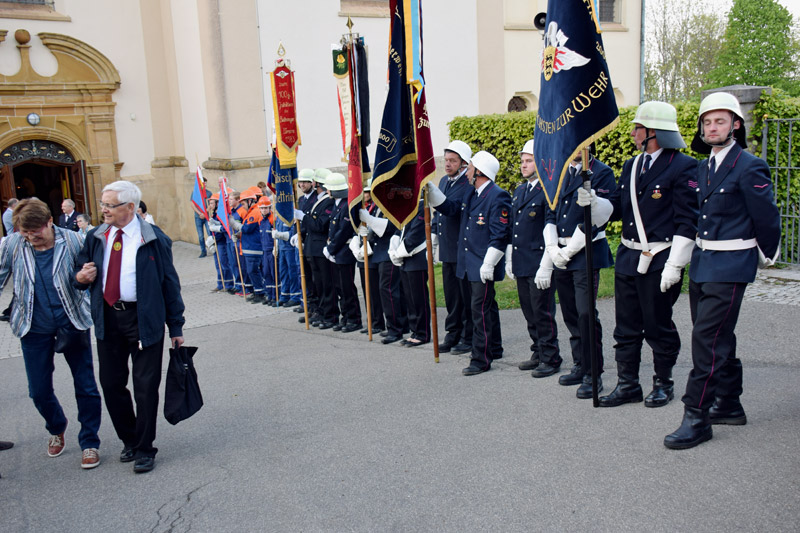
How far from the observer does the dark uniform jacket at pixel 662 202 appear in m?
4.98

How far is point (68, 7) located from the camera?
18594 mm

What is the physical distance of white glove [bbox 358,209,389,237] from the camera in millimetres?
8414

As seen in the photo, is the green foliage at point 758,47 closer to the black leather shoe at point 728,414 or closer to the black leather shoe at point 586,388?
the black leather shoe at point 586,388

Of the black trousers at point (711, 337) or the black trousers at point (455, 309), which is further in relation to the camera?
the black trousers at point (455, 309)

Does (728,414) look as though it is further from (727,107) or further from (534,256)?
(534,256)

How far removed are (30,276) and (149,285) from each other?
978 millimetres

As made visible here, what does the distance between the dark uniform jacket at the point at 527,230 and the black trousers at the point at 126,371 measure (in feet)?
10.6

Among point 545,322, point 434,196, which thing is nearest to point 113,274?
point 434,196

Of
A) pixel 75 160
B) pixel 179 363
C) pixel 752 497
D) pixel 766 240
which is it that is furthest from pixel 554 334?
pixel 75 160

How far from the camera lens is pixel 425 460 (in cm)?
478

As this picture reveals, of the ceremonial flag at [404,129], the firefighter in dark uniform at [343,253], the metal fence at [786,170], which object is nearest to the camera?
the ceremonial flag at [404,129]

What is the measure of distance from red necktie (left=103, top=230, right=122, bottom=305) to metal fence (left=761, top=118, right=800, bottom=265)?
8407 mm

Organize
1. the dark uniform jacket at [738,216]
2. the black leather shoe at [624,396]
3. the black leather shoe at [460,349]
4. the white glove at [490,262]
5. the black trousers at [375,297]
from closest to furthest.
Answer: the dark uniform jacket at [738,216]
the black leather shoe at [624,396]
the white glove at [490,262]
the black leather shoe at [460,349]
the black trousers at [375,297]

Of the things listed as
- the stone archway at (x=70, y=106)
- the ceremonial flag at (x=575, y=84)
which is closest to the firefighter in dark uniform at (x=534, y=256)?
the ceremonial flag at (x=575, y=84)
